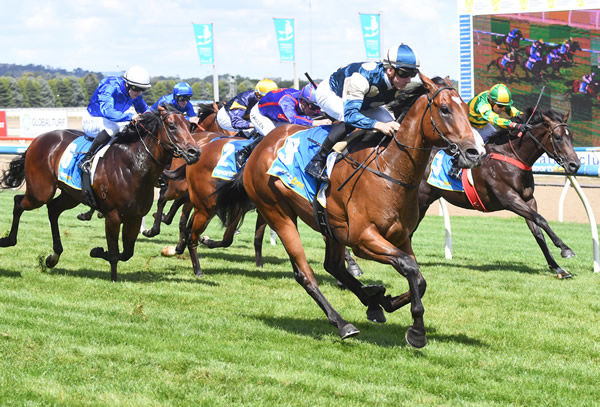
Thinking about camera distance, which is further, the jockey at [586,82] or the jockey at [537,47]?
the jockey at [537,47]

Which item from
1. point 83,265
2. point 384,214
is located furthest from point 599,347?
point 83,265

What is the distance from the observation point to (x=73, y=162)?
7996 millimetres

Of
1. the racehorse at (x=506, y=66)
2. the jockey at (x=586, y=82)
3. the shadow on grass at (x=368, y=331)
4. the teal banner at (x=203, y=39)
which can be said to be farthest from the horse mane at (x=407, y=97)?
the teal banner at (x=203, y=39)

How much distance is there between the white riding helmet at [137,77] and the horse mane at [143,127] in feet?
A: 1.00

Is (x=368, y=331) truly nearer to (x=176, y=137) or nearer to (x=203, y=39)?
(x=176, y=137)

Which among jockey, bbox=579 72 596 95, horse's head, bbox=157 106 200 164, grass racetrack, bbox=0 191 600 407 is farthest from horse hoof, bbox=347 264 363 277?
jockey, bbox=579 72 596 95

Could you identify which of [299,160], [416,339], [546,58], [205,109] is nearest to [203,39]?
[546,58]

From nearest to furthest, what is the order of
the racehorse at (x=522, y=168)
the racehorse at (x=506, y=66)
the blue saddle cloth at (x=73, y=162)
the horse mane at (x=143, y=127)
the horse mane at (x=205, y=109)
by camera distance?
the horse mane at (x=143, y=127) → the blue saddle cloth at (x=73, y=162) → the racehorse at (x=522, y=168) → the horse mane at (x=205, y=109) → the racehorse at (x=506, y=66)

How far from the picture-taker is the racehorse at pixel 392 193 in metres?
4.90

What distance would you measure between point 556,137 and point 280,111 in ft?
9.88

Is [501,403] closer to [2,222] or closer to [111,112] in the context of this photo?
[111,112]

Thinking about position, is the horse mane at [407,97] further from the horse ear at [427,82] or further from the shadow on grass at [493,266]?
the shadow on grass at [493,266]

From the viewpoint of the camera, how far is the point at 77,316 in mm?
5902

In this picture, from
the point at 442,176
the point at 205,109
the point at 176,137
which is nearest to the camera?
the point at 176,137
